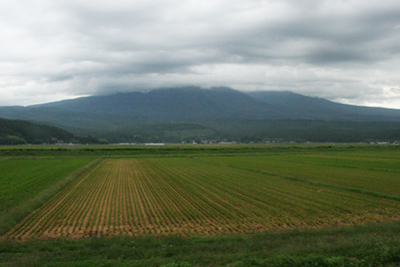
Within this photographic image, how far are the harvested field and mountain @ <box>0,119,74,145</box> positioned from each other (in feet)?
460

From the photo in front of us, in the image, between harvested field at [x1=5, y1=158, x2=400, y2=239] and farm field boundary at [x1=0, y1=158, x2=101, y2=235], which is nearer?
harvested field at [x1=5, y1=158, x2=400, y2=239]

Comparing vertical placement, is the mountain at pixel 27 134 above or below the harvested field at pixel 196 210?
above

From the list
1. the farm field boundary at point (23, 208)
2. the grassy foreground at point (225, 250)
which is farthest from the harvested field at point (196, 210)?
the grassy foreground at point (225, 250)

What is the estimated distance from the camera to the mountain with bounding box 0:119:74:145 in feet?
487

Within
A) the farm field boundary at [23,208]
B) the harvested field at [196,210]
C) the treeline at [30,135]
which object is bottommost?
the harvested field at [196,210]

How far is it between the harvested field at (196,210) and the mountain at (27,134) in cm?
14006

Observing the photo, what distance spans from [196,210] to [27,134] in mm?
161857

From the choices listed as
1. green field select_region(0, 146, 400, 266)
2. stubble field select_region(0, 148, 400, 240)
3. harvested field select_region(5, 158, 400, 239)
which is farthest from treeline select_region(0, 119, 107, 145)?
harvested field select_region(5, 158, 400, 239)

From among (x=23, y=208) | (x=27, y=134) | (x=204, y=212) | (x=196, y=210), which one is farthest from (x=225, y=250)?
(x=27, y=134)

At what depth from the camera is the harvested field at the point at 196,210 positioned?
583 inches

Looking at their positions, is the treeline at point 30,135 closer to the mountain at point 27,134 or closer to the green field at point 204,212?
the mountain at point 27,134

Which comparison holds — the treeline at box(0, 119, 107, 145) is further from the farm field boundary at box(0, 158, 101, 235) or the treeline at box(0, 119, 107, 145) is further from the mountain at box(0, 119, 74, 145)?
the farm field boundary at box(0, 158, 101, 235)

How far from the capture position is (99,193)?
81.7 ft

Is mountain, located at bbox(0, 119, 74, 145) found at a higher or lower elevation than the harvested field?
higher
